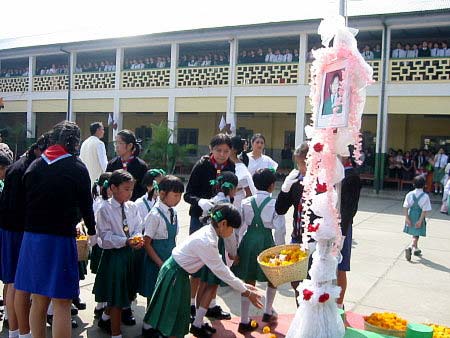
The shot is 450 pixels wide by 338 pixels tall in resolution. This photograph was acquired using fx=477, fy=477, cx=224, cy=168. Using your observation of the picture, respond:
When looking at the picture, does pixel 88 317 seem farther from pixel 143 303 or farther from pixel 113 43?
pixel 113 43

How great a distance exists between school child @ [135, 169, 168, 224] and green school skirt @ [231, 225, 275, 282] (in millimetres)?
956

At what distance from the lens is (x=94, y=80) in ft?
73.5

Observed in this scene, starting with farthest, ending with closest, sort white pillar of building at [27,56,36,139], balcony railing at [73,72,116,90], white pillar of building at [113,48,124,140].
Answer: white pillar of building at [27,56,36,139], balcony railing at [73,72,116,90], white pillar of building at [113,48,124,140]

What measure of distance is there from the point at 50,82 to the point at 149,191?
846 inches

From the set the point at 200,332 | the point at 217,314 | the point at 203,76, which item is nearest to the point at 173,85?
the point at 203,76

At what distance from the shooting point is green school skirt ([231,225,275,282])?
171 inches

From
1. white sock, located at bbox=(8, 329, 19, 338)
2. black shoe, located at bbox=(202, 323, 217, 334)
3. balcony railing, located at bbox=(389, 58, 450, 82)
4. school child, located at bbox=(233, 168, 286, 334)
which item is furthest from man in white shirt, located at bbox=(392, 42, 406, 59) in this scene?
white sock, located at bbox=(8, 329, 19, 338)

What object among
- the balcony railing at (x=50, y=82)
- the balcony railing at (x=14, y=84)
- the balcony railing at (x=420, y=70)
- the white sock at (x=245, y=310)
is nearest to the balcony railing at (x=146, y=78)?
the balcony railing at (x=50, y=82)

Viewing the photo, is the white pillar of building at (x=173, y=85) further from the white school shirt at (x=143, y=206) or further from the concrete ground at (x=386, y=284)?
the white school shirt at (x=143, y=206)

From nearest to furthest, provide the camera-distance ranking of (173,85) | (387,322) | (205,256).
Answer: (205,256)
(387,322)
(173,85)

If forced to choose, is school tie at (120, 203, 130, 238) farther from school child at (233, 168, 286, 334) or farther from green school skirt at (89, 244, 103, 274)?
school child at (233, 168, 286, 334)

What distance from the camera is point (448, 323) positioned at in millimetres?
4574

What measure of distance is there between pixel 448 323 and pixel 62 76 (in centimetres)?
2224

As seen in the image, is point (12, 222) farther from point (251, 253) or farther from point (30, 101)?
point (30, 101)
